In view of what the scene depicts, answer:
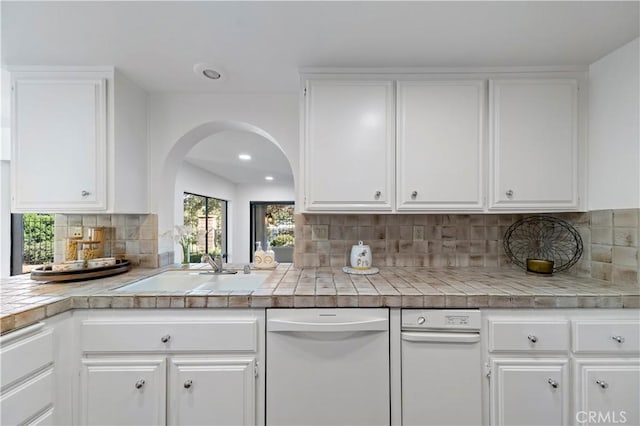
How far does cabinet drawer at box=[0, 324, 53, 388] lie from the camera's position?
946 millimetres

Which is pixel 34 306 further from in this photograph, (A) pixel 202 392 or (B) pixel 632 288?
(B) pixel 632 288

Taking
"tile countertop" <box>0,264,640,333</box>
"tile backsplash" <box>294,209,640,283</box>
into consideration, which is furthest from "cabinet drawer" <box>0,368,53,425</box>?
"tile backsplash" <box>294,209,640,283</box>

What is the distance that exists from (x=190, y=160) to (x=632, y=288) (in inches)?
179

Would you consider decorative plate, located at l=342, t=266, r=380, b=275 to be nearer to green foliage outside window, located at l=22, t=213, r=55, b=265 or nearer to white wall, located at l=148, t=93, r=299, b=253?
white wall, located at l=148, t=93, r=299, b=253

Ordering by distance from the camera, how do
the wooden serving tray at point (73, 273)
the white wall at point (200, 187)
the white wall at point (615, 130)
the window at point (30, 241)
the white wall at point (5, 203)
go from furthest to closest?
the white wall at point (200, 187), the window at point (30, 241), the white wall at point (5, 203), the wooden serving tray at point (73, 273), the white wall at point (615, 130)

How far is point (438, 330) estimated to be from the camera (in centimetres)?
121

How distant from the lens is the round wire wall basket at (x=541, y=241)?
67.6 inches

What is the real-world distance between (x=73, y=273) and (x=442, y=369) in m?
1.99

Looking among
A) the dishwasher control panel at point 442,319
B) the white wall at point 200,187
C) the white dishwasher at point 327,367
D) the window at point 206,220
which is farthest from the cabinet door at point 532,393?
the window at point 206,220

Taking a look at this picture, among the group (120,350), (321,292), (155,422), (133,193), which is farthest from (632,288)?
(133,193)

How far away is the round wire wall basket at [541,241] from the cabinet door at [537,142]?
27cm

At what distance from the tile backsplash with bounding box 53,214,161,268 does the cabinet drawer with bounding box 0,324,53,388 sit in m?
0.79

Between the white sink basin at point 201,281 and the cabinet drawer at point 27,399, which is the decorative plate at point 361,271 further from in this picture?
the cabinet drawer at point 27,399

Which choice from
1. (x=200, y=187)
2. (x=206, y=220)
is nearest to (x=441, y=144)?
(x=200, y=187)
